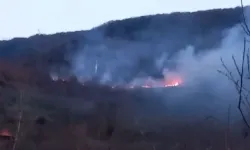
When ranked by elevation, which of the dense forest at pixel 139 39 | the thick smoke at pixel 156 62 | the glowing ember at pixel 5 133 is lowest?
the glowing ember at pixel 5 133

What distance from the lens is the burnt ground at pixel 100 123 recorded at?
16234 mm

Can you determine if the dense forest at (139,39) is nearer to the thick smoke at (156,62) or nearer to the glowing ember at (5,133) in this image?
the thick smoke at (156,62)

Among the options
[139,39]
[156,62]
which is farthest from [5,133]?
[139,39]

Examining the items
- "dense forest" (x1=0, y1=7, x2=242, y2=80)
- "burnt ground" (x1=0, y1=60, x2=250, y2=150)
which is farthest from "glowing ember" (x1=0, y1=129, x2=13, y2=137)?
"dense forest" (x1=0, y1=7, x2=242, y2=80)

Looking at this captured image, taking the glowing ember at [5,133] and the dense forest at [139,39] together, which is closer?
the glowing ember at [5,133]

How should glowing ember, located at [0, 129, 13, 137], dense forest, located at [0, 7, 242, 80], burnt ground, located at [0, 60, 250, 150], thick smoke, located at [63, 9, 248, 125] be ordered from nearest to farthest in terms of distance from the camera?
burnt ground, located at [0, 60, 250, 150]
glowing ember, located at [0, 129, 13, 137]
thick smoke, located at [63, 9, 248, 125]
dense forest, located at [0, 7, 242, 80]

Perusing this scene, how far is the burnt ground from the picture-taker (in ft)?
53.3

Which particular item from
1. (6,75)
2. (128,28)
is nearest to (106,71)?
(128,28)

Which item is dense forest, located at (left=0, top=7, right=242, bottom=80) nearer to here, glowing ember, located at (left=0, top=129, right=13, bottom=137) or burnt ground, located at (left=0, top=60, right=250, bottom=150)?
burnt ground, located at (left=0, top=60, right=250, bottom=150)

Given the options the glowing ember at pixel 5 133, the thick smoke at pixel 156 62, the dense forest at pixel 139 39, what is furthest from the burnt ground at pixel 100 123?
the dense forest at pixel 139 39

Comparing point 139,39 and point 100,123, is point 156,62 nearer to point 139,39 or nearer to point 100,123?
point 139,39

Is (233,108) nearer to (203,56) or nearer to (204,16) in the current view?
(203,56)

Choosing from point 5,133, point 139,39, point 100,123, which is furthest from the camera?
point 139,39

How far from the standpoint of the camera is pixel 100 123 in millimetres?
18844
